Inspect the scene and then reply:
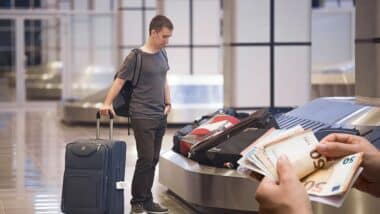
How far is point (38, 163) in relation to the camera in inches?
454

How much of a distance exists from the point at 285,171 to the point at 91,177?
5249 mm

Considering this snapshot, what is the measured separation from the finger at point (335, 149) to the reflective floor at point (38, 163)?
5955mm

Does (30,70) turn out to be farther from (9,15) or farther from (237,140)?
(237,140)

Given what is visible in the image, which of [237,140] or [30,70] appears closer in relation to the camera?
[237,140]

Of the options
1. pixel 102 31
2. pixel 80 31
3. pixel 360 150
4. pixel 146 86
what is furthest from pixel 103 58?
pixel 360 150

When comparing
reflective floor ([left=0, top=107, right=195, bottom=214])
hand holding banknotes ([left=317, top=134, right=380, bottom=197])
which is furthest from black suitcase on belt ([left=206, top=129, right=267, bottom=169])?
hand holding banknotes ([left=317, top=134, right=380, bottom=197])

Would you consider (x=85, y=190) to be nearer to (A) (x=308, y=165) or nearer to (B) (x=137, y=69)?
(B) (x=137, y=69)

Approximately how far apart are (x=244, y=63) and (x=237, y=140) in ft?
15.0

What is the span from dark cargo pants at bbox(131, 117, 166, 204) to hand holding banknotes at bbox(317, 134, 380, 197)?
17.4 ft

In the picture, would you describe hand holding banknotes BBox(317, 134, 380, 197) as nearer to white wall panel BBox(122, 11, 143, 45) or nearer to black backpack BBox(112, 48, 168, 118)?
black backpack BBox(112, 48, 168, 118)

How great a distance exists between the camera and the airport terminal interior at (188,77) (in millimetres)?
7590

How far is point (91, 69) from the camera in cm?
3095

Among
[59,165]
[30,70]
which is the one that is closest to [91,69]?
[30,70]

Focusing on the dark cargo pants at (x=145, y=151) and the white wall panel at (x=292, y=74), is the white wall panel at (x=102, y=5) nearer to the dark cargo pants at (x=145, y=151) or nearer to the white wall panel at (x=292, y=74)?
the white wall panel at (x=292, y=74)
